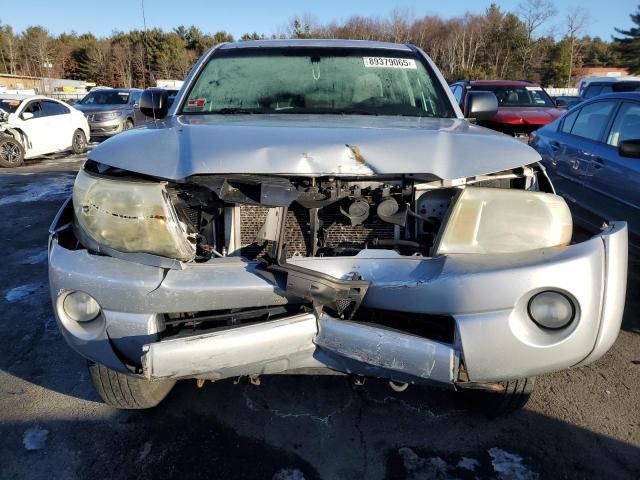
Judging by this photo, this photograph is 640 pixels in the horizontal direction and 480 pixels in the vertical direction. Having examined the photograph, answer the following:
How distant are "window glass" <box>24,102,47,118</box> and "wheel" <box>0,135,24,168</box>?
0.94m

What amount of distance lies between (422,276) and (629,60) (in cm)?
6827

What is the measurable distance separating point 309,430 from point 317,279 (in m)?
0.93

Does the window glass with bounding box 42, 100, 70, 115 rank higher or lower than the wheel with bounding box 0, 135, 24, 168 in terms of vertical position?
higher

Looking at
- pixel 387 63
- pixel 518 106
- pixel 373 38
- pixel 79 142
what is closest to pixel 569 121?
pixel 387 63

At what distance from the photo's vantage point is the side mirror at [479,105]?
3.53m

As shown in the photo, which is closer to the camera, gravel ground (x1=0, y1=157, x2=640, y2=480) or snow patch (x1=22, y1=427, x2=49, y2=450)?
gravel ground (x1=0, y1=157, x2=640, y2=480)

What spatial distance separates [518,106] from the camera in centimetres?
1143

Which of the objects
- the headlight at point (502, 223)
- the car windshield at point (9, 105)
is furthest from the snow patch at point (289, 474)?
the car windshield at point (9, 105)

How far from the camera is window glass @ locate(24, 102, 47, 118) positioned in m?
11.3

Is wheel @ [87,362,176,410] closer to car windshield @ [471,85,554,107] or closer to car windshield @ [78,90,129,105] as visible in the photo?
car windshield @ [471,85,554,107]

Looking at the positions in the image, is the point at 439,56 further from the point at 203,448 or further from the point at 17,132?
the point at 203,448

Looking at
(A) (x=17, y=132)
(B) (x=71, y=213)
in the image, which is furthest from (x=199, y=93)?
(A) (x=17, y=132)

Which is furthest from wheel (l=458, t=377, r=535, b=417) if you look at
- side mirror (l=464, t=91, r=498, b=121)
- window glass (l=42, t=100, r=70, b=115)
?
window glass (l=42, t=100, r=70, b=115)

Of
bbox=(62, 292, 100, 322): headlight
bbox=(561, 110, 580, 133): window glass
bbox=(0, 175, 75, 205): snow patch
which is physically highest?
bbox=(561, 110, 580, 133): window glass
